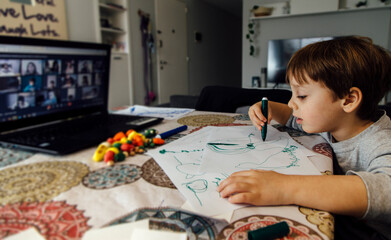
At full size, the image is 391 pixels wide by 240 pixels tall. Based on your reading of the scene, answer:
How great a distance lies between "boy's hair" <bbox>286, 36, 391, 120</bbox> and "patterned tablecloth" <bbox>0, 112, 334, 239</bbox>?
0.18 metres

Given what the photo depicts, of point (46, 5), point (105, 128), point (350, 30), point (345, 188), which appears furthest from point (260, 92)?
point (350, 30)

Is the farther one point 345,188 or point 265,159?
point 265,159

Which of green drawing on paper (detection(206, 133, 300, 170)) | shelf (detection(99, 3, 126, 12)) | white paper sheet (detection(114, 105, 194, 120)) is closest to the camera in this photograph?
green drawing on paper (detection(206, 133, 300, 170))

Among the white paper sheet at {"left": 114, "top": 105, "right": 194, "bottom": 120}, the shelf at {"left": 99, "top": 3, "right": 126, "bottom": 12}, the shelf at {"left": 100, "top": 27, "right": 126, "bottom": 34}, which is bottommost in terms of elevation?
the white paper sheet at {"left": 114, "top": 105, "right": 194, "bottom": 120}

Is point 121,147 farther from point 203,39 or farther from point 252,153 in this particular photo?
point 203,39

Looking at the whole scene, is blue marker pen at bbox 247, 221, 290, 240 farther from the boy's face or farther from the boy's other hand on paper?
the boy's face

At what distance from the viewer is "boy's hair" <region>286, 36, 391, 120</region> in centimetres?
54

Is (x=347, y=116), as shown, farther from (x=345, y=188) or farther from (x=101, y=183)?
(x=101, y=183)

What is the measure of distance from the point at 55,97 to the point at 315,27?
370cm

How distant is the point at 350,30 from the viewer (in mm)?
3443

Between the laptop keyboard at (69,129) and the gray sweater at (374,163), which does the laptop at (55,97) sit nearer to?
the laptop keyboard at (69,129)

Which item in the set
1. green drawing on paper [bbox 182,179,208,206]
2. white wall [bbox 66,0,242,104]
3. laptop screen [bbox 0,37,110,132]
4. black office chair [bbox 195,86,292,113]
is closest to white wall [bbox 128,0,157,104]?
white wall [bbox 66,0,242,104]

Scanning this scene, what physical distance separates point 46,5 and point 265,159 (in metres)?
2.65

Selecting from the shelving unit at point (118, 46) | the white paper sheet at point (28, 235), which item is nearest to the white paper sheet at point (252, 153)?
the white paper sheet at point (28, 235)
